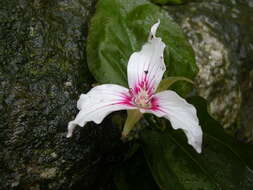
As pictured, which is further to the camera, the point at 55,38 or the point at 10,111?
the point at 55,38

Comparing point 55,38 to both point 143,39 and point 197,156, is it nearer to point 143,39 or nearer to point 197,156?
point 143,39

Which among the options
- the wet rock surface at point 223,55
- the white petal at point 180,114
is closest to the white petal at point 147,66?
the white petal at point 180,114

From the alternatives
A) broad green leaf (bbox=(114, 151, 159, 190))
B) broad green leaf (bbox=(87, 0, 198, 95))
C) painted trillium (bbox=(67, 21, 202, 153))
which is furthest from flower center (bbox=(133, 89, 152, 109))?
broad green leaf (bbox=(114, 151, 159, 190))

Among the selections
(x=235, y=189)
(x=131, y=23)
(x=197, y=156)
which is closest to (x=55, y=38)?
(x=131, y=23)

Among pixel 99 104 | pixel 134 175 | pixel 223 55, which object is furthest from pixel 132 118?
pixel 223 55

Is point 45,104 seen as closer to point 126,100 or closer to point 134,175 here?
point 126,100
